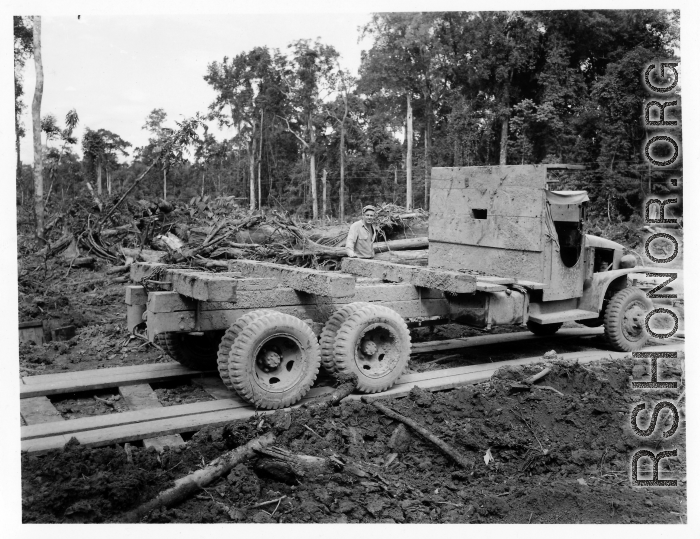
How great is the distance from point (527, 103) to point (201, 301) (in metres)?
19.7

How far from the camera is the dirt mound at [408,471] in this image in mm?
4680

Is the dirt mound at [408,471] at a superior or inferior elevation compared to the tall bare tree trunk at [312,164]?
inferior

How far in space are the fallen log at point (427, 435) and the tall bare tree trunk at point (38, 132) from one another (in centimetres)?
508

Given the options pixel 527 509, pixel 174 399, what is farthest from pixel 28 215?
pixel 527 509

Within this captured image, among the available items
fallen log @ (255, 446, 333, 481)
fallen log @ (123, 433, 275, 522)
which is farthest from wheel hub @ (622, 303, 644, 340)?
fallen log @ (123, 433, 275, 522)

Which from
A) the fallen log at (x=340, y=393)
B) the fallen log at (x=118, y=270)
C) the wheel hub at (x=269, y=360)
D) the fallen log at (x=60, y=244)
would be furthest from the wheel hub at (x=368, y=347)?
the fallen log at (x=60, y=244)

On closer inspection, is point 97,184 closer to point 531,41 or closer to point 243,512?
point 531,41

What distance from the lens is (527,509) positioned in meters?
4.86

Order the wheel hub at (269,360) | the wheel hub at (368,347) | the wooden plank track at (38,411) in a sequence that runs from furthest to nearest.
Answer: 1. the wheel hub at (368,347)
2. the wheel hub at (269,360)
3. the wooden plank track at (38,411)

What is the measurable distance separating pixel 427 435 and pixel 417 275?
7.68ft

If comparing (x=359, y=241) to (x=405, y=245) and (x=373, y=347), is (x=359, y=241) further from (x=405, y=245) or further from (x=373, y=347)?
(x=405, y=245)

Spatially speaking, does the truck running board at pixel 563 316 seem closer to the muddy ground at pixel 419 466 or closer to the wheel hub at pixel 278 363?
the muddy ground at pixel 419 466

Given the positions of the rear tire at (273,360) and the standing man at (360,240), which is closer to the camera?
the rear tire at (273,360)

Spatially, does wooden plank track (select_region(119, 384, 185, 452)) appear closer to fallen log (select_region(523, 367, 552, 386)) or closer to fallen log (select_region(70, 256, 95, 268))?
fallen log (select_region(523, 367, 552, 386))
